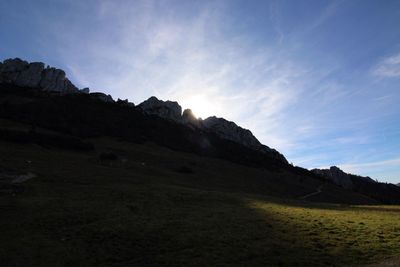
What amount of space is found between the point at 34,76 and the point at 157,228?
343 ft

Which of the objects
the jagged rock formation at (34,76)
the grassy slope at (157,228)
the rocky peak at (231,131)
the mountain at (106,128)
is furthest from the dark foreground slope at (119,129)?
the grassy slope at (157,228)

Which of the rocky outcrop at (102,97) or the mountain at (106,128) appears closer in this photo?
the mountain at (106,128)

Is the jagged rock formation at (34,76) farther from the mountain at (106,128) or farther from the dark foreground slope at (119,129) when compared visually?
the dark foreground slope at (119,129)

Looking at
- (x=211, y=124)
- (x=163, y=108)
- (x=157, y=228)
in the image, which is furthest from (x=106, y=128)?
(x=157, y=228)

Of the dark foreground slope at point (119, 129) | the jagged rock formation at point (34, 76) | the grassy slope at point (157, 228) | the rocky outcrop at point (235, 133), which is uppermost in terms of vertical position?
the jagged rock formation at point (34, 76)

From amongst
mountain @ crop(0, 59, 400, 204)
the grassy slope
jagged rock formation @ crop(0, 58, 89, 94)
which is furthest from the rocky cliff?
the grassy slope

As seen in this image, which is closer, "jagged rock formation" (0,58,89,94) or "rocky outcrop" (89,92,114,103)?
"rocky outcrop" (89,92,114,103)

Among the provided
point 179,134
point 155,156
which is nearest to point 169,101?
point 179,134

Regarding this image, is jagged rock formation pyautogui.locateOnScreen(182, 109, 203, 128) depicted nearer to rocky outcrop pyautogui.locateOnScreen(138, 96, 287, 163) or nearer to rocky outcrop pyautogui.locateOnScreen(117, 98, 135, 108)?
rocky outcrop pyautogui.locateOnScreen(138, 96, 287, 163)

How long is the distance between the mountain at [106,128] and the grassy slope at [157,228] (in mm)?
21839

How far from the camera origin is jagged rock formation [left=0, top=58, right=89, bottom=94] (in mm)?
114562

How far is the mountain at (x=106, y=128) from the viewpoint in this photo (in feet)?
228

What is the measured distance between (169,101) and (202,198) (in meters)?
92.9

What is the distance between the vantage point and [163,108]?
121312mm
